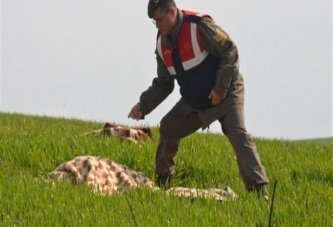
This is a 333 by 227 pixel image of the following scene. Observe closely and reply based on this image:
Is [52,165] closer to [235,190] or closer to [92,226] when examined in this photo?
[235,190]

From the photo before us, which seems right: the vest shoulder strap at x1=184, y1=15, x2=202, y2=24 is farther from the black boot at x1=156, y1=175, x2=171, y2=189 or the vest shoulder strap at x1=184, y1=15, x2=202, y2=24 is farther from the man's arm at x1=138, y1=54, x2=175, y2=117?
the black boot at x1=156, y1=175, x2=171, y2=189

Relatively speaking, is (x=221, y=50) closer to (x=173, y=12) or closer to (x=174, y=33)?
(x=174, y=33)

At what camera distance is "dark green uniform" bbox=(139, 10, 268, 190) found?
7.18 meters

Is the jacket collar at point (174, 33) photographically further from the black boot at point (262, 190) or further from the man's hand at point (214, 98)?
the black boot at point (262, 190)

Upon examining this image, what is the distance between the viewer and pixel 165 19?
724cm

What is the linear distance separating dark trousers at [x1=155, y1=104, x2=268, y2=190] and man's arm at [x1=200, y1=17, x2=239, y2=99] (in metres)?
0.35

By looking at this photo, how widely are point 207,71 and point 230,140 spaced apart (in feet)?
2.42

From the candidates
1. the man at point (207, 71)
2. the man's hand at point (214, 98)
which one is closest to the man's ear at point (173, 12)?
the man at point (207, 71)

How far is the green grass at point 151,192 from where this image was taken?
19.5 feet

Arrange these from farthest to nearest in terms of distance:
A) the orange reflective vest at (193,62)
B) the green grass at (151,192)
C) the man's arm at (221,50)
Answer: the orange reflective vest at (193,62), the man's arm at (221,50), the green grass at (151,192)

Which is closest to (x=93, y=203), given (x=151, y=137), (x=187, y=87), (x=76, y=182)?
(x=76, y=182)

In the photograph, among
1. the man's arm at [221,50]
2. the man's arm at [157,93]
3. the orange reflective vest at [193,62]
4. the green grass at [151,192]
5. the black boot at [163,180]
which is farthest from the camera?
the black boot at [163,180]

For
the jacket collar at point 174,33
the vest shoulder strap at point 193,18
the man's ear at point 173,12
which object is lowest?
the jacket collar at point 174,33

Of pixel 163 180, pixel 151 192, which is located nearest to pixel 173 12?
pixel 151 192
